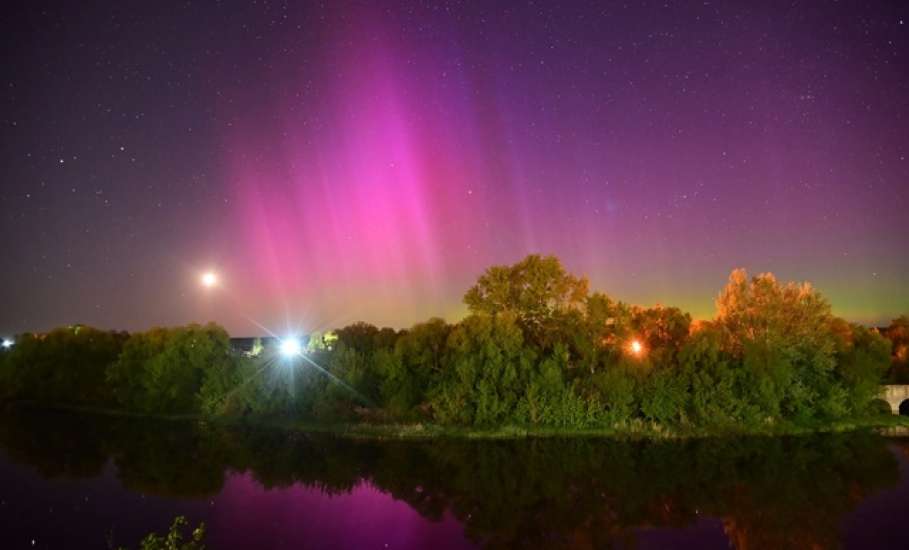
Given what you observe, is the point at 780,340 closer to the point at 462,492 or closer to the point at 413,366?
the point at 413,366

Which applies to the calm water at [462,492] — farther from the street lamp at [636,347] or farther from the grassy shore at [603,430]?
the street lamp at [636,347]

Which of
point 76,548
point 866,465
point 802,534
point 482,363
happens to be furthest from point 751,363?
point 76,548

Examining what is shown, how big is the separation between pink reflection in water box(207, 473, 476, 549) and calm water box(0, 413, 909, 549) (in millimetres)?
111

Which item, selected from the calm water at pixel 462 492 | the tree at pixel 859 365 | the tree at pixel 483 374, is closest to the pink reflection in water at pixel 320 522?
the calm water at pixel 462 492

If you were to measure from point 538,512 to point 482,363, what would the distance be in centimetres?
2170

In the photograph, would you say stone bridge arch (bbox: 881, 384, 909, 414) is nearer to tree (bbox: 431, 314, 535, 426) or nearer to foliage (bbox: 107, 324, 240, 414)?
tree (bbox: 431, 314, 535, 426)

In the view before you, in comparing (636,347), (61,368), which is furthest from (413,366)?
(61,368)

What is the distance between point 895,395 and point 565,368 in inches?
1109

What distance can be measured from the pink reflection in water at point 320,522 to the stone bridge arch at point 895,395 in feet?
143

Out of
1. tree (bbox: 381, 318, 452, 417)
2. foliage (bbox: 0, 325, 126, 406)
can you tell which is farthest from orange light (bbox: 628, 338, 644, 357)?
foliage (bbox: 0, 325, 126, 406)

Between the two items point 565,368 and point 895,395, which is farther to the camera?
point 895,395

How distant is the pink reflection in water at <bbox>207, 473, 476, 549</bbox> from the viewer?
26062mm

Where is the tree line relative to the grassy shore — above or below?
above

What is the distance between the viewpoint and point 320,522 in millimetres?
28750
